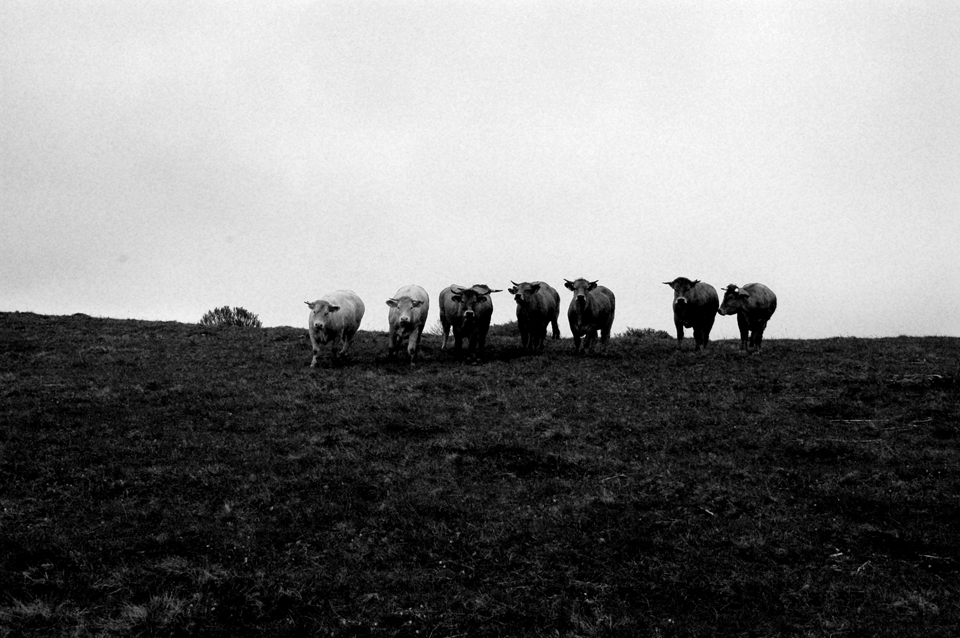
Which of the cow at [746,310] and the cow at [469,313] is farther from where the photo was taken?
the cow at [746,310]

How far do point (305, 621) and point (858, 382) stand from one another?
16.4m

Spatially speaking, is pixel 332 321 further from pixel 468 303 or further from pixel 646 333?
pixel 646 333

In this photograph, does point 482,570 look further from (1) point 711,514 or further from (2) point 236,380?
(2) point 236,380

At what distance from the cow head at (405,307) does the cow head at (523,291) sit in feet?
11.9

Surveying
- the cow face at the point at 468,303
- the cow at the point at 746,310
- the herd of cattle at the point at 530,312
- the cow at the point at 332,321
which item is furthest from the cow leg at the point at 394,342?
the cow at the point at 746,310

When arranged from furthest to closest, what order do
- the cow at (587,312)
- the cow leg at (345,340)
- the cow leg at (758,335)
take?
the cow leg at (758,335) → the cow at (587,312) → the cow leg at (345,340)

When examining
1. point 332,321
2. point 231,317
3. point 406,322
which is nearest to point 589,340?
point 406,322

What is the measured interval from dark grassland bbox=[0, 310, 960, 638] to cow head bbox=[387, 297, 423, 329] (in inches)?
111

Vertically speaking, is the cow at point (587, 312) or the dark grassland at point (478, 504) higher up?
the cow at point (587, 312)

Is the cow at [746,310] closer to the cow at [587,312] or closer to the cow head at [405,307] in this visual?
the cow at [587,312]

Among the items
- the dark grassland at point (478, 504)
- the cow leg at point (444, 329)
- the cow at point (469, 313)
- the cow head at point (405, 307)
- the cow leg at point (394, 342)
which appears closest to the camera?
the dark grassland at point (478, 504)

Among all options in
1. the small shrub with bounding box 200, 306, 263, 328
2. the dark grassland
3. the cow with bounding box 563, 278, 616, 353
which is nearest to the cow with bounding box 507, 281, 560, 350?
the cow with bounding box 563, 278, 616, 353

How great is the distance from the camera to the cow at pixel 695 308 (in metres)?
24.7

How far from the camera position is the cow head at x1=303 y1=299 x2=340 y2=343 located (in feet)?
68.1
